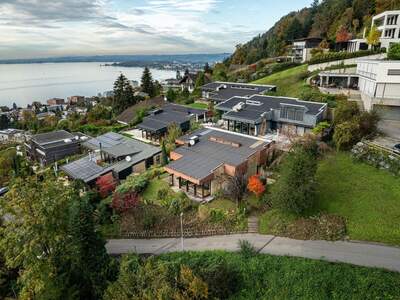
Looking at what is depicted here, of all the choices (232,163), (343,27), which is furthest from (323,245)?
(343,27)

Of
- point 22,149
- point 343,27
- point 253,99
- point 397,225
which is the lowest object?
point 22,149

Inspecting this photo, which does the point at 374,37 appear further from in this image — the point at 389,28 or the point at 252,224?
the point at 252,224

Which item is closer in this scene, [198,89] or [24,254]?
[24,254]

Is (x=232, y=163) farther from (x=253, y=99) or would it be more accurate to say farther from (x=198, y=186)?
(x=253, y=99)

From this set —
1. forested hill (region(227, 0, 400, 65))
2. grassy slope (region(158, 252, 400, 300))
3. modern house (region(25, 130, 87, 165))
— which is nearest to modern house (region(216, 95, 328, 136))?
grassy slope (region(158, 252, 400, 300))

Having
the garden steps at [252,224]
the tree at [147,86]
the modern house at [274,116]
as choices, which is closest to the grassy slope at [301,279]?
the garden steps at [252,224]

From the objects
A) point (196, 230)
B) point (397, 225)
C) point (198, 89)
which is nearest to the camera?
point (397, 225)

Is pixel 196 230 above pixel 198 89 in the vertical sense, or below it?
below

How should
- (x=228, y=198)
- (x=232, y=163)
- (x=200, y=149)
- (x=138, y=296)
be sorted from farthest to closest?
1. (x=200, y=149)
2. (x=232, y=163)
3. (x=228, y=198)
4. (x=138, y=296)
